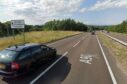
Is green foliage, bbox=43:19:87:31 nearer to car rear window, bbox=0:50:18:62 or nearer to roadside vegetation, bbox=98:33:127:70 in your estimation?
roadside vegetation, bbox=98:33:127:70

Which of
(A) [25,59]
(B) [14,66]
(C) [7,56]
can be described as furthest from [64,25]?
(B) [14,66]

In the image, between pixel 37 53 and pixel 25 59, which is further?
pixel 37 53

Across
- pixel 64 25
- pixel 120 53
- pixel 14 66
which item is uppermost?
pixel 14 66

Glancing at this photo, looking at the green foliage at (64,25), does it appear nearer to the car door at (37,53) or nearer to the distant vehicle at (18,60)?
the car door at (37,53)

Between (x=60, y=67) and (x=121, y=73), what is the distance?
11.4ft

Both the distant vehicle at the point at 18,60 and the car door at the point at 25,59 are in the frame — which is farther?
the car door at the point at 25,59

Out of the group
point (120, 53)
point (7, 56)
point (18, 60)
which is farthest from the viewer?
point (120, 53)

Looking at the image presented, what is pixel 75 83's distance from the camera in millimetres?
7742

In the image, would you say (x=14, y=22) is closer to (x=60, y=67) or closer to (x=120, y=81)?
(x=60, y=67)

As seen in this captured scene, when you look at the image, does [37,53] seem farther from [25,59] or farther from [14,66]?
[14,66]

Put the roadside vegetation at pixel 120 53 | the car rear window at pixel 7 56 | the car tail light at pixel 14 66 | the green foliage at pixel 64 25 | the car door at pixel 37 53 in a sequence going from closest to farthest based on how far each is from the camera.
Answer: the car tail light at pixel 14 66, the car rear window at pixel 7 56, the car door at pixel 37 53, the roadside vegetation at pixel 120 53, the green foliage at pixel 64 25

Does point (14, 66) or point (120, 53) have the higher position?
point (14, 66)

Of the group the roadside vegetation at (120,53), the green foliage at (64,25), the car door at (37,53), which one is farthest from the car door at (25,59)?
the green foliage at (64,25)

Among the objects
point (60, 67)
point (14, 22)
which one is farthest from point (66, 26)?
point (60, 67)
